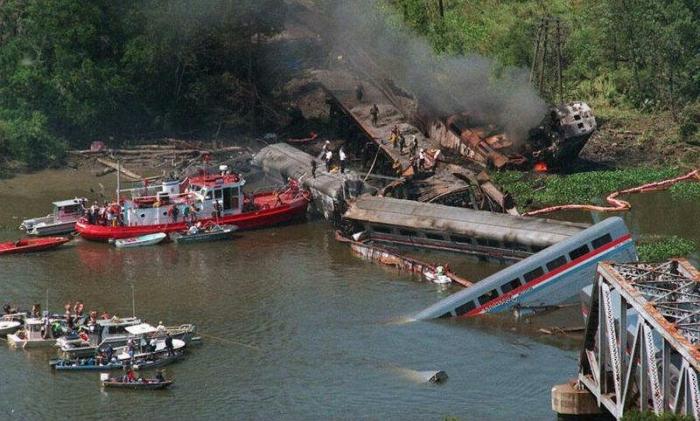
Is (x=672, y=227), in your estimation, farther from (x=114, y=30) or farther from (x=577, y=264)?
(x=114, y=30)

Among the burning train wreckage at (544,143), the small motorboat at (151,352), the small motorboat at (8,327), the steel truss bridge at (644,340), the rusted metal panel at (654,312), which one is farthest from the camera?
the burning train wreckage at (544,143)

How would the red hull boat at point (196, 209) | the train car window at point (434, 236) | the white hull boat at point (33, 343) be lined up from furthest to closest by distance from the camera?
1. the red hull boat at point (196, 209)
2. the train car window at point (434, 236)
3. the white hull boat at point (33, 343)

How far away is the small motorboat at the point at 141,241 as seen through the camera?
221ft

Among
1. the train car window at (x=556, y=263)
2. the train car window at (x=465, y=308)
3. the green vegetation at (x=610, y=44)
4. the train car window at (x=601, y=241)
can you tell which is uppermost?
the green vegetation at (x=610, y=44)

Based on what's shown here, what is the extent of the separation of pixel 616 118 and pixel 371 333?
3573 cm

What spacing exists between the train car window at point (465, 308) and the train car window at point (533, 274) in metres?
2.25

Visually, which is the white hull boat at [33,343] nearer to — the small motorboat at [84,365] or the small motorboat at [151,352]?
the small motorboat at [84,365]

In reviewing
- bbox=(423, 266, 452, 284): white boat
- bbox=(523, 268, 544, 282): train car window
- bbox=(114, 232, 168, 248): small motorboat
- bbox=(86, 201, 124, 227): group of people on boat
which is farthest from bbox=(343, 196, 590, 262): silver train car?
bbox=(86, 201, 124, 227): group of people on boat

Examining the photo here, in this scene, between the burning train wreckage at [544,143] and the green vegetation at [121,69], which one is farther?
the green vegetation at [121,69]

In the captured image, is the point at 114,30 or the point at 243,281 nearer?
the point at 243,281

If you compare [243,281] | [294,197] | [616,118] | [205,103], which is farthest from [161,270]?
[616,118]

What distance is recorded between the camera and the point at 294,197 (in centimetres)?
7175

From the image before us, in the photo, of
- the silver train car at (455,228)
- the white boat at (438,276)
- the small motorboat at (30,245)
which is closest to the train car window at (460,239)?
the silver train car at (455,228)

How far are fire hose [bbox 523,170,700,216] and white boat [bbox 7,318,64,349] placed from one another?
25.0 m
